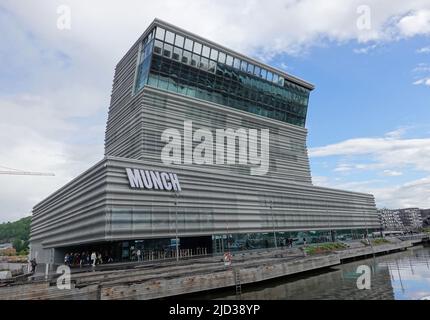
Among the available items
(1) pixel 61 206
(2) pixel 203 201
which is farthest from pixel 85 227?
(2) pixel 203 201

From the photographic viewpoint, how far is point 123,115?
3334 inches

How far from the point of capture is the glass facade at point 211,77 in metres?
77.1

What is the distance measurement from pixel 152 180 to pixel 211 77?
4180 centimetres

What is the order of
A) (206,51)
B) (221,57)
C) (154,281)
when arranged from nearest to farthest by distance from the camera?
1. (154,281)
2. (206,51)
3. (221,57)

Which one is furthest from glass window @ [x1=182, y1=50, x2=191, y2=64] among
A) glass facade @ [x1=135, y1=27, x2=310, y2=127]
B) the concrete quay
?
the concrete quay

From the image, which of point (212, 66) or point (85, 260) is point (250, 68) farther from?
point (85, 260)

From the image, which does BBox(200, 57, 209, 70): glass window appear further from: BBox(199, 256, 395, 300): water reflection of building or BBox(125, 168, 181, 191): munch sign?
BBox(199, 256, 395, 300): water reflection of building

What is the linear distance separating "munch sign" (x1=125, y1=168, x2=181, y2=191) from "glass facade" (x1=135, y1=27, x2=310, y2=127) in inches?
1112

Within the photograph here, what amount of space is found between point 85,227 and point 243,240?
111ft

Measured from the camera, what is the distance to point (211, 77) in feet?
287

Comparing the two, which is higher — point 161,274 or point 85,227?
point 85,227

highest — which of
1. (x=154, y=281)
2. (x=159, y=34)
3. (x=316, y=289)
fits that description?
(x=159, y=34)

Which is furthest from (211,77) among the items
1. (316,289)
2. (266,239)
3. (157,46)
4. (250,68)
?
(316,289)
